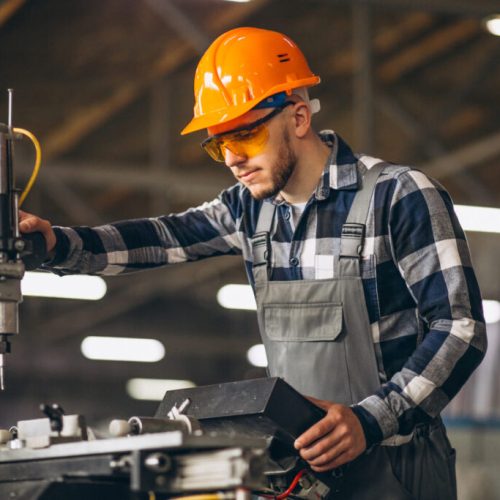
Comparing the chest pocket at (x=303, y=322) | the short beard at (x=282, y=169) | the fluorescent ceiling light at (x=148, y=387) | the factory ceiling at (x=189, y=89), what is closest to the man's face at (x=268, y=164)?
the short beard at (x=282, y=169)

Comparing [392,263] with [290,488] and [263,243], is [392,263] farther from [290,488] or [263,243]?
[290,488]

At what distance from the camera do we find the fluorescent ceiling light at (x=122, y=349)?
63.4 feet

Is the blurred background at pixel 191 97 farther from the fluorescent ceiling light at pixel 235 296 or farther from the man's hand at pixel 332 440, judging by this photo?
the man's hand at pixel 332 440

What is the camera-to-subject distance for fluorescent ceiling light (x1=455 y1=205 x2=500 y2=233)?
10.6m

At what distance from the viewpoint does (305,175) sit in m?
3.54

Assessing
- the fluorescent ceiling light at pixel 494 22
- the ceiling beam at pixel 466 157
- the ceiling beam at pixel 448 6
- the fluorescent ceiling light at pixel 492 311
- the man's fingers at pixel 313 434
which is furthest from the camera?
the fluorescent ceiling light at pixel 492 311

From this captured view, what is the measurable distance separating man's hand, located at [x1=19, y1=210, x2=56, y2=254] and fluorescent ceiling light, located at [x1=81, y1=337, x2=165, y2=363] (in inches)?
625

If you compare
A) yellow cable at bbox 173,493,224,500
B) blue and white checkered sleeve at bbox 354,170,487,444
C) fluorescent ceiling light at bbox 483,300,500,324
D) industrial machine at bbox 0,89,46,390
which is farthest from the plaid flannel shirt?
fluorescent ceiling light at bbox 483,300,500,324

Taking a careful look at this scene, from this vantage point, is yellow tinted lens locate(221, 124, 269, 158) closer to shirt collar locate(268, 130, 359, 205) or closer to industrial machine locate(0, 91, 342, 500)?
shirt collar locate(268, 130, 359, 205)

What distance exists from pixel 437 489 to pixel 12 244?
4.19 feet

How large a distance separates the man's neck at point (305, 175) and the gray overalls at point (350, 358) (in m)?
0.18

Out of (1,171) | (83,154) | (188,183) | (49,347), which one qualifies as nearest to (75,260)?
(1,171)

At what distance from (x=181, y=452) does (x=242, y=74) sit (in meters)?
1.46

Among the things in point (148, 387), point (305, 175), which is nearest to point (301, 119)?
point (305, 175)
